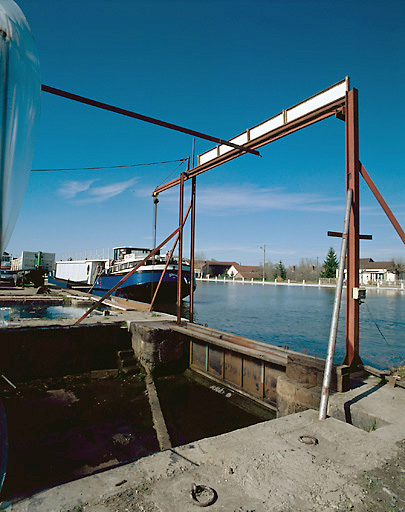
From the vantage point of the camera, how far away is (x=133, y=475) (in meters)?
2.79

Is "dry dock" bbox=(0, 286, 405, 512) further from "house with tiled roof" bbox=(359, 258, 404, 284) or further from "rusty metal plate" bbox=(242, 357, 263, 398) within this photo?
"house with tiled roof" bbox=(359, 258, 404, 284)

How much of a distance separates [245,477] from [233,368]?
5828 mm

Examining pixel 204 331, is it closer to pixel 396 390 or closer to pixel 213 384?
pixel 213 384

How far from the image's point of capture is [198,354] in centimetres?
990

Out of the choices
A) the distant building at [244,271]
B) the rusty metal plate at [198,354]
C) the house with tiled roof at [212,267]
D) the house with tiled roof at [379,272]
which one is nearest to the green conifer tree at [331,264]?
the house with tiled roof at [379,272]

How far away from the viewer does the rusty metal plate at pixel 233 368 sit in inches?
326

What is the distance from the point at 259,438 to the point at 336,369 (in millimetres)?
1953

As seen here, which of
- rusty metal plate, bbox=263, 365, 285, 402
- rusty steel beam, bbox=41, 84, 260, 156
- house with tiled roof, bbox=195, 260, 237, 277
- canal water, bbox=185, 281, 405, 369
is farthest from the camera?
house with tiled roof, bbox=195, 260, 237, 277

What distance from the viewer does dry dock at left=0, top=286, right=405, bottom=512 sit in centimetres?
245

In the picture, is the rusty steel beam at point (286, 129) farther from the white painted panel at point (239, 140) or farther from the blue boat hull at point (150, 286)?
the blue boat hull at point (150, 286)

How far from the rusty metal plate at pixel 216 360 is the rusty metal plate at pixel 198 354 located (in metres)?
0.26

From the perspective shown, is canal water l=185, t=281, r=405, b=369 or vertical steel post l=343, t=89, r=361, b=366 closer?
vertical steel post l=343, t=89, r=361, b=366

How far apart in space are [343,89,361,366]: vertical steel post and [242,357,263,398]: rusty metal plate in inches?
106

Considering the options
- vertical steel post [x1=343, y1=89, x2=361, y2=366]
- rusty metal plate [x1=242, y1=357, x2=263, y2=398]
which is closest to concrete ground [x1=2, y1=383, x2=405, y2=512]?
vertical steel post [x1=343, y1=89, x2=361, y2=366]
